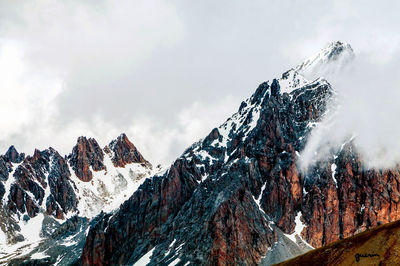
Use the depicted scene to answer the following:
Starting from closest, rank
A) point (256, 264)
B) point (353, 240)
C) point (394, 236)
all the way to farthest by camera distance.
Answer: point (394, 236), point (353, 240), point (256, 264)

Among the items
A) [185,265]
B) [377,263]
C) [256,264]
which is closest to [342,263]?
[377,263]

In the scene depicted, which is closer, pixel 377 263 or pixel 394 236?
pixel 377 263

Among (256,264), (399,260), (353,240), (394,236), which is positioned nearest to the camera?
(399,260)

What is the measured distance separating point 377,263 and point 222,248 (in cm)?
9886

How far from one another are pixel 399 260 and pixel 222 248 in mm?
104223

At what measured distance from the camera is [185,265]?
19362cm

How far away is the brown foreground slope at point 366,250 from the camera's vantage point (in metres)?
108

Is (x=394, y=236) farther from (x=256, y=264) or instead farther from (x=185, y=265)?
(x=185, y=265)

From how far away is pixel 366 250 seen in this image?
371 feet

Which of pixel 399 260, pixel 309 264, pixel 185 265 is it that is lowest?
pixel 399 260

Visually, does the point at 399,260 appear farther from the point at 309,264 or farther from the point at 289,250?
the point at 289,250

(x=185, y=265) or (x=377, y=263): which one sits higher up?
(x=185, y=265)

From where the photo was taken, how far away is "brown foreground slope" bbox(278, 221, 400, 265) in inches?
4235

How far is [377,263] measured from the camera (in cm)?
10644
